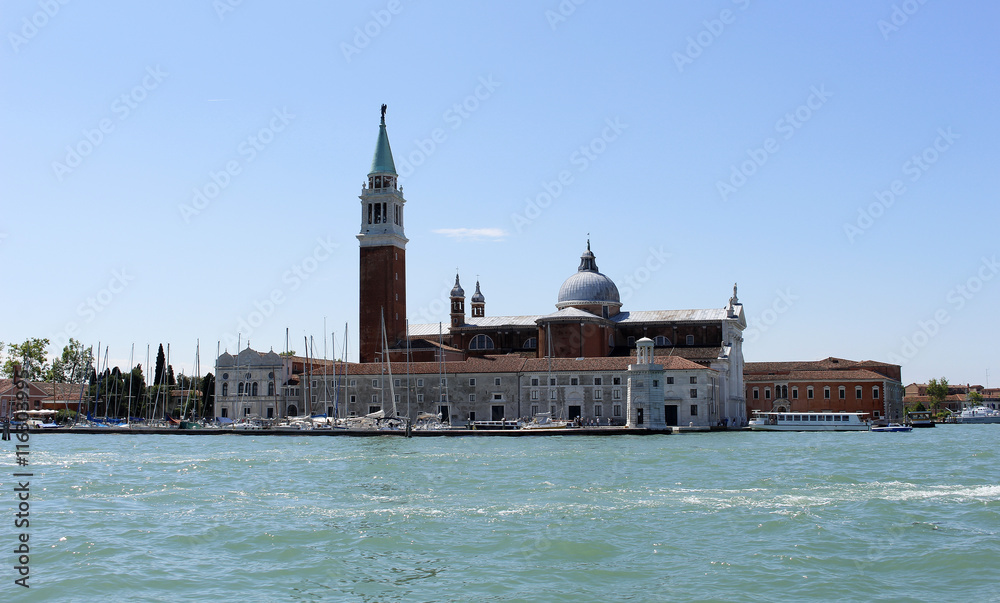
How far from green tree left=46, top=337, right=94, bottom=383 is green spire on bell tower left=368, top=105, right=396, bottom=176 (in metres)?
23.3

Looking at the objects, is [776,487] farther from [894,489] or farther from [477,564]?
[477,564]

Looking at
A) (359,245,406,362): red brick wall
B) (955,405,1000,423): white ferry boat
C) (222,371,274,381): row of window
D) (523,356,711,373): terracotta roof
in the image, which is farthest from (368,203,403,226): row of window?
(955,405,1000,423): white ferry boat

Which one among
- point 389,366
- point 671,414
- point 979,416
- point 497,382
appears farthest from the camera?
point 979,416

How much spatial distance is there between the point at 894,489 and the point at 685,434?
27797mm

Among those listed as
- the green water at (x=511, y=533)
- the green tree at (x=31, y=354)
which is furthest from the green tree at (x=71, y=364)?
the green water at (x=511, y=533)

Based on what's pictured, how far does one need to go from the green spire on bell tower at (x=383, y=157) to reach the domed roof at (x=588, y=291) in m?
12.6

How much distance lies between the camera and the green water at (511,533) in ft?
35.4

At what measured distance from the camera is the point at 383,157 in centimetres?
6059

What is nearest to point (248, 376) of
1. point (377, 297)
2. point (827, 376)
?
point (377, 297)

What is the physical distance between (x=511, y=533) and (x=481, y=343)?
49675 mm

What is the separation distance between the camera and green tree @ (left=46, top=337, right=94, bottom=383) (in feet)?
227

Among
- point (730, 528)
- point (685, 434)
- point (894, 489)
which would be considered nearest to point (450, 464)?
point (894, 489)

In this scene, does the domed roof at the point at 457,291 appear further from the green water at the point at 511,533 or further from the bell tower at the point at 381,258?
the green water at the point at 511,533

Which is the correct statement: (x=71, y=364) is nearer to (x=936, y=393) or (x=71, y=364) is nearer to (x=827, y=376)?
(x=827, y=376)
